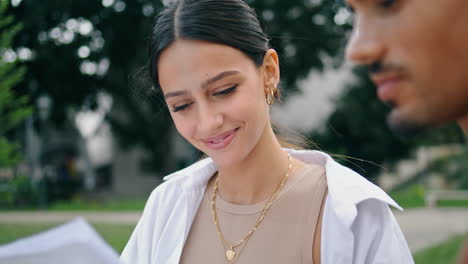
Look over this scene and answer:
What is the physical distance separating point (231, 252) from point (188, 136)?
1.41 ft

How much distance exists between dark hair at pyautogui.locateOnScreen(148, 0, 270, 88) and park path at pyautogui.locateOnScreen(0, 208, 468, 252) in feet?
20.4

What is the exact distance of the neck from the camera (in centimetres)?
187

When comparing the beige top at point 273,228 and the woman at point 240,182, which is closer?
the woman at point 240,182

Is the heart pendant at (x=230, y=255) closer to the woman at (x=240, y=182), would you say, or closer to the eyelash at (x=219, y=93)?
the woman at (x=240, y=182)

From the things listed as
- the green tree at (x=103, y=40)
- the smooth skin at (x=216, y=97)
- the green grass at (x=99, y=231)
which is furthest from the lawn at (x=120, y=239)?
the green tree at (x=103, y=40)

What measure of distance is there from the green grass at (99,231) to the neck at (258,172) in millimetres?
5673

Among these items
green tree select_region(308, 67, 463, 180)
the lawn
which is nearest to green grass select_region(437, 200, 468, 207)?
green tree select_region(308, 67, 463, 180)

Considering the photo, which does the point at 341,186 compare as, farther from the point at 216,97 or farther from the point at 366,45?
the point at 366,45

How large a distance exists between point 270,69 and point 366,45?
4.12 ft

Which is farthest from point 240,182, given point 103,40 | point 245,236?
point 103,40

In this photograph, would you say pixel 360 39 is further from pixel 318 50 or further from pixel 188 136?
pixel 318 50

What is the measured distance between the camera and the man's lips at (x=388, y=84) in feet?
2.13

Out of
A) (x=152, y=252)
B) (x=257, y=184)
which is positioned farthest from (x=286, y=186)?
(x=152, y=252)

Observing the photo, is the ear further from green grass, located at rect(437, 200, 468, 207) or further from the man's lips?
green grass, located at rect(437, 200, 468, 207)
